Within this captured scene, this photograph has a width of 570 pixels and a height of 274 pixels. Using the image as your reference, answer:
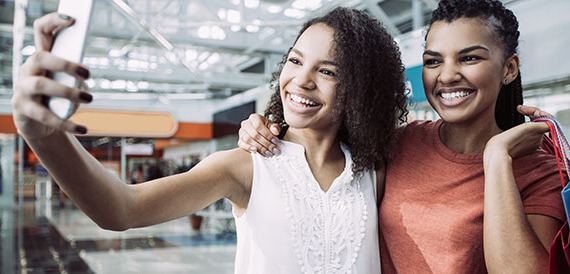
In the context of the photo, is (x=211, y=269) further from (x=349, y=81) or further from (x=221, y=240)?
(x=349, y=81)

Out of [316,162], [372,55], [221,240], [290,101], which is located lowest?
[221,240]

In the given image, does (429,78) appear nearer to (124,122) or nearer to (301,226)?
(301,226)

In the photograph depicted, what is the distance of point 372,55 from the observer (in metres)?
1.52

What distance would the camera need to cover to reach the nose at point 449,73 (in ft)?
4.59

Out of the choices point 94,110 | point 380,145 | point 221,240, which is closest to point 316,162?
point 380,145

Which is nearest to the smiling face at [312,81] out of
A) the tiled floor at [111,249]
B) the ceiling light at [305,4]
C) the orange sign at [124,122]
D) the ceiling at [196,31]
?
the ceiling at [196,31]

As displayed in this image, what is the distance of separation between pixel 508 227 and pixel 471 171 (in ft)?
0.77

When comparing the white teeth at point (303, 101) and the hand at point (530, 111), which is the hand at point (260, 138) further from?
the hand at point (530, 111)

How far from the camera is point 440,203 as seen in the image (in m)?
1.42

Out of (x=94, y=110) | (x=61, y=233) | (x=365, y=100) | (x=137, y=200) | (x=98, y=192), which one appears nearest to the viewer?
(x=98, y=192)

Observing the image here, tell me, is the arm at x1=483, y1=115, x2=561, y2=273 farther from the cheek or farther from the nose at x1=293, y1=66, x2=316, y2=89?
the nose at x1=293, y1=66, x2=316, y2=89

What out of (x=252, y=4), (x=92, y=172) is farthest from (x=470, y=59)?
(x=252, y=4)

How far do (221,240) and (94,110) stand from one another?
4.72m

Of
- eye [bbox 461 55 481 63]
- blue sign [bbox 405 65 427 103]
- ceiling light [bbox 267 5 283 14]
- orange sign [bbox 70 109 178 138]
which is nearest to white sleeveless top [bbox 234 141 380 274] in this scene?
eye [bbox 461 55 481 63]
